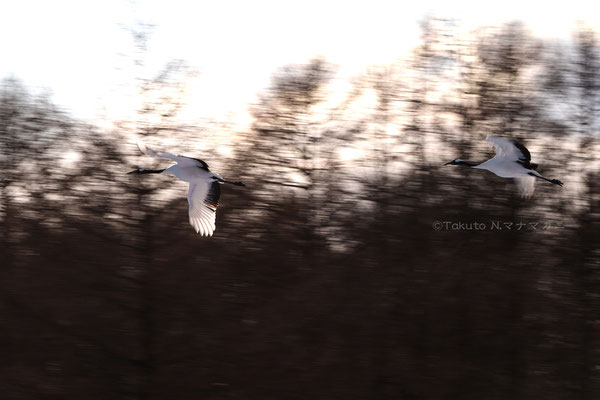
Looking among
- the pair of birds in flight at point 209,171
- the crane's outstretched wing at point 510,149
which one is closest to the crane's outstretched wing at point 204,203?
the pair of birds in flight at point 209,171

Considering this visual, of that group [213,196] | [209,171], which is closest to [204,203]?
[213,196]

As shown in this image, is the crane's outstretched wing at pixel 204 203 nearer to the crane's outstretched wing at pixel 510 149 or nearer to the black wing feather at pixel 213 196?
the black wing feather at pixel 213 196

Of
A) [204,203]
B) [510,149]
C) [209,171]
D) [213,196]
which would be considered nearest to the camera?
[209,171]

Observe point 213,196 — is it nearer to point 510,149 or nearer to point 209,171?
point 209,171

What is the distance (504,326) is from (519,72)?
A: 4616 mm

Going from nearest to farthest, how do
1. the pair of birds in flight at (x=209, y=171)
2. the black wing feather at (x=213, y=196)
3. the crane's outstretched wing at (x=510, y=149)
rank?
the pair of birds in flight at (x=209, y=171), the crane's outstretched wing at (x=510, y=149), the black wing feather at (x=213, y=196)

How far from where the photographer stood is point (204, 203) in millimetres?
9672

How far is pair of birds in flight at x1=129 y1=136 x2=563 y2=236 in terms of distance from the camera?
7.77 meters

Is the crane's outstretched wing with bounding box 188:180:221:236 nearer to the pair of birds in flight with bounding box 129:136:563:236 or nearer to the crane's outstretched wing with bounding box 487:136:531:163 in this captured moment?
the pair of birds in flight with bounding box 129:136:563:236

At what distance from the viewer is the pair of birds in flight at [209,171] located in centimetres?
777

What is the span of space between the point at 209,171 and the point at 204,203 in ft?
6.56

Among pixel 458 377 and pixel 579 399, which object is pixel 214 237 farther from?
pixel 579 399

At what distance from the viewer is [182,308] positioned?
13258mm

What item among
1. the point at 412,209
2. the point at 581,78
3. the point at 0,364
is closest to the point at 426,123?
the point at 412,209
